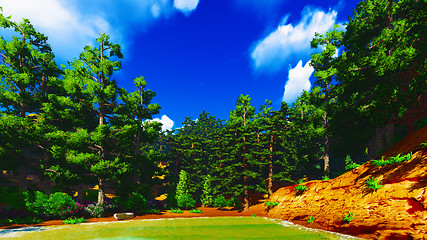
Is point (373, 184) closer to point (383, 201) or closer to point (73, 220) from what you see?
point (383, 201)

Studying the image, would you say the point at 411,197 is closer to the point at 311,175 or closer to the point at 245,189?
the point at 245,189

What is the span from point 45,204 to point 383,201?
21.6 metres

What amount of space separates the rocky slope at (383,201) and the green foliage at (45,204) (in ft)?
59.1

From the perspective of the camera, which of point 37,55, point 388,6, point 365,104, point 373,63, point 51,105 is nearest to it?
point 373,63

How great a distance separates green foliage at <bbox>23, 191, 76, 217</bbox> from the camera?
1480 centimetres

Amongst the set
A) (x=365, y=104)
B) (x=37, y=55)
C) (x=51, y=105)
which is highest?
(x=37, y=55)

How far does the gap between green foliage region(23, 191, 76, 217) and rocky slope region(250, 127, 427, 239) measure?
18018mm

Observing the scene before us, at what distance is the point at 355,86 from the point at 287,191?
10.4 m

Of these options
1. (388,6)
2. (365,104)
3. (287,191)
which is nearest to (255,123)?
(287,191)

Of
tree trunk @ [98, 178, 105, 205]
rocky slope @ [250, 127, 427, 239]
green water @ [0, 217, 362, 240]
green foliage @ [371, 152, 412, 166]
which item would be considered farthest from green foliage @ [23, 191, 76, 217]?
green foliage @ [371, 152, 412, 166]

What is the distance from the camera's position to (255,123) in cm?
2819

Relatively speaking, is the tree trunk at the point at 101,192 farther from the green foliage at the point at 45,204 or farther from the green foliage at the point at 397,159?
the green foliage at the point at 397,159

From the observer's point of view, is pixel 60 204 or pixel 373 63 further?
pixel 60 204

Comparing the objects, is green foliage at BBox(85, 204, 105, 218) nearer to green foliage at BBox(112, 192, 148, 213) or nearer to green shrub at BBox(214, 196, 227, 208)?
green foliage at BBox(112, 192, 148, 213)
